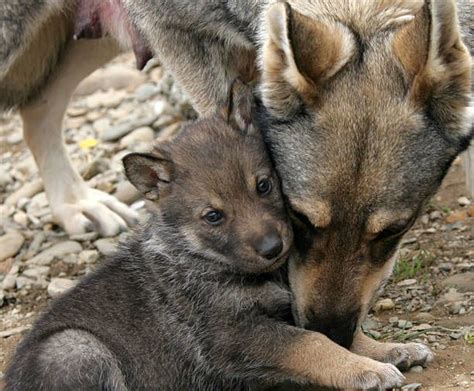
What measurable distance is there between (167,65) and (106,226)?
1817 millimetres

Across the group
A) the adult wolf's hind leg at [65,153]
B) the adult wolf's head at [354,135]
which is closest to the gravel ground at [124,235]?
the adult wolf's hind leg at [65,153]

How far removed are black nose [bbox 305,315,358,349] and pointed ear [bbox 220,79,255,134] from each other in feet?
3.02

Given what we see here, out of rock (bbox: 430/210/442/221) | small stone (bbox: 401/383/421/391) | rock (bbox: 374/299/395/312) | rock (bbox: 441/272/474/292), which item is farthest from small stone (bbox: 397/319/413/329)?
rock (bbox: 430/210/442/221)

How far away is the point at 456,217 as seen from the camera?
7508mm

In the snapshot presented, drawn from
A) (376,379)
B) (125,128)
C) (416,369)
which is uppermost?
(376,379)

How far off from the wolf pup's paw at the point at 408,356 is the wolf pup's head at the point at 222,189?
80 cm

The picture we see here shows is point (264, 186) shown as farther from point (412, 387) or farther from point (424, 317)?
point (424, 317)

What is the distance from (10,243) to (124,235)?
0.98 m

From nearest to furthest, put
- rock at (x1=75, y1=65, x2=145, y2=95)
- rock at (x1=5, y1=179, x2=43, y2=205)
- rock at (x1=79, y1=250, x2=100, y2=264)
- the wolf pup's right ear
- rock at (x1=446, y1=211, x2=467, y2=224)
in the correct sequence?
1. the wolf pup's right ear
2. rock at (x1=446, y1=211, x2=467, y2=224)
3. rock at (x1=79, y1=250, x2=100, y2=264)
4. rock at (x1=5, y1=179, x2=43, y2=205)
5. rock at (x1=75, y1=65, x2=145, y2=95)

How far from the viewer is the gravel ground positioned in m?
6.02

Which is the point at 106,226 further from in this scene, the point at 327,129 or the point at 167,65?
the point at 327,129

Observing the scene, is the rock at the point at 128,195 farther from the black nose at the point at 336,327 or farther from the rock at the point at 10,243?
the black nose at the point at 336,327

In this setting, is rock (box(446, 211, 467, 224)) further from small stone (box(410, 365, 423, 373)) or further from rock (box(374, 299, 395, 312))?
small stone (box(410, 365, 423, 373))

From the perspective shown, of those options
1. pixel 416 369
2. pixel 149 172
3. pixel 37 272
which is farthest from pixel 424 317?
pixel 37 272
